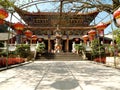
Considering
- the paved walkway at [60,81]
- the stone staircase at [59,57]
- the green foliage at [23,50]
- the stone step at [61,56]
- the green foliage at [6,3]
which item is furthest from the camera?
the stone step at [61,56]

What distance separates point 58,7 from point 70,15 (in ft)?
2.85

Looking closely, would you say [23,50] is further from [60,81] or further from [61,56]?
[60,81]

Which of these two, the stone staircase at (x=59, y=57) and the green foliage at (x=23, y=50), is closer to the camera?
the green foliage at (x=23, y=50)

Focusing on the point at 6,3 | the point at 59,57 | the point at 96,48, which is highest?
the point at 6,3

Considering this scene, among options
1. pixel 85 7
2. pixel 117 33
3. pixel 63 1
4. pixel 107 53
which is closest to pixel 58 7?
pixel 63 1

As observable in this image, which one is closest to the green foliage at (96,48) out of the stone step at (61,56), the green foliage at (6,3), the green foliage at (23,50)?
the stone step at (61,56)

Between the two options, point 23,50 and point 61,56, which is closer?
point 23,50

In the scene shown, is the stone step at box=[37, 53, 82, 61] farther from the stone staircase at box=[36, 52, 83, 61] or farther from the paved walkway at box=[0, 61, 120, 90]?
the paved walkway at box=[0, 61, 120, 90]

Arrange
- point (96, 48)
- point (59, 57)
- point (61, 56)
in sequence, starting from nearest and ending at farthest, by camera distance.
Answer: point (96, 48) → point (59, 57) → point (61, 56)

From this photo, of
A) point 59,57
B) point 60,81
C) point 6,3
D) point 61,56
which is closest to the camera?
point 60,81

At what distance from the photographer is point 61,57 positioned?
3338cm

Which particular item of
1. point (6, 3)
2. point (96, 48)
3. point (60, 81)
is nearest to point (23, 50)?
point (96, 48)

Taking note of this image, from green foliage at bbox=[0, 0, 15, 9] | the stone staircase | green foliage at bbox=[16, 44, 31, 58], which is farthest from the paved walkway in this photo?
the stone staircase

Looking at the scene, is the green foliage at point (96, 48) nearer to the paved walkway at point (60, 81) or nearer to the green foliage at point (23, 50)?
the green foliage at point (23, 50)
